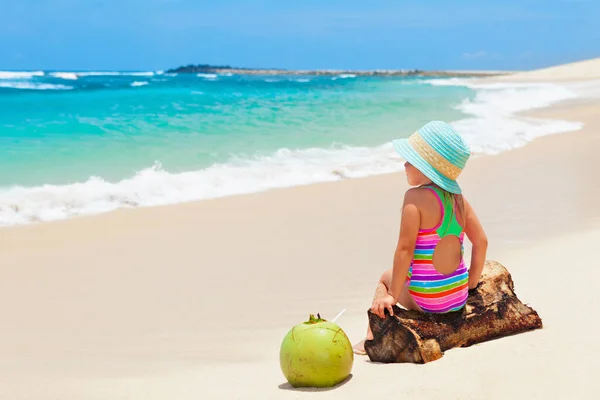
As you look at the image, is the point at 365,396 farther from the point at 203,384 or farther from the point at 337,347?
the point at 203,384

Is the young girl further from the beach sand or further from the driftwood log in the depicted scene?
the beach sand

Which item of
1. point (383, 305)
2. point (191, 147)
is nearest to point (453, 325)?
point (383, 305)

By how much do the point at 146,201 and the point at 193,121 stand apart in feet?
34.8

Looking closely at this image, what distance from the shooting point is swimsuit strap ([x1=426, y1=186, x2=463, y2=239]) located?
10.8ft

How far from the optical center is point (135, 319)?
443 centimetres

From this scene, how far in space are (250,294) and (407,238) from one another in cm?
180

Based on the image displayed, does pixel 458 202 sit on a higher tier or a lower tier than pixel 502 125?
lower

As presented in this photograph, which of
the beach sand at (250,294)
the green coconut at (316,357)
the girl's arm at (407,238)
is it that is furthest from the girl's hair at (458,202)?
the green coconut at (316,357)

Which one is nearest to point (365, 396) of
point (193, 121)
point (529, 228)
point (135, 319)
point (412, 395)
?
point (412, 395)

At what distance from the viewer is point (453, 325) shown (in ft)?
11.1

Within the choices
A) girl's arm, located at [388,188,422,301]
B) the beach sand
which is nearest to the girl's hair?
girl's arm, located at [388,188,422,301]

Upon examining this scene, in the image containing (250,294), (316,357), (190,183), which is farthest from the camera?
(190,183)

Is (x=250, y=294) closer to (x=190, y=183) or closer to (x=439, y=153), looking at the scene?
(x=439, y=153)

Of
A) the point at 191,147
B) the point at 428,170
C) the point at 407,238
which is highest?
the point at 191,147
